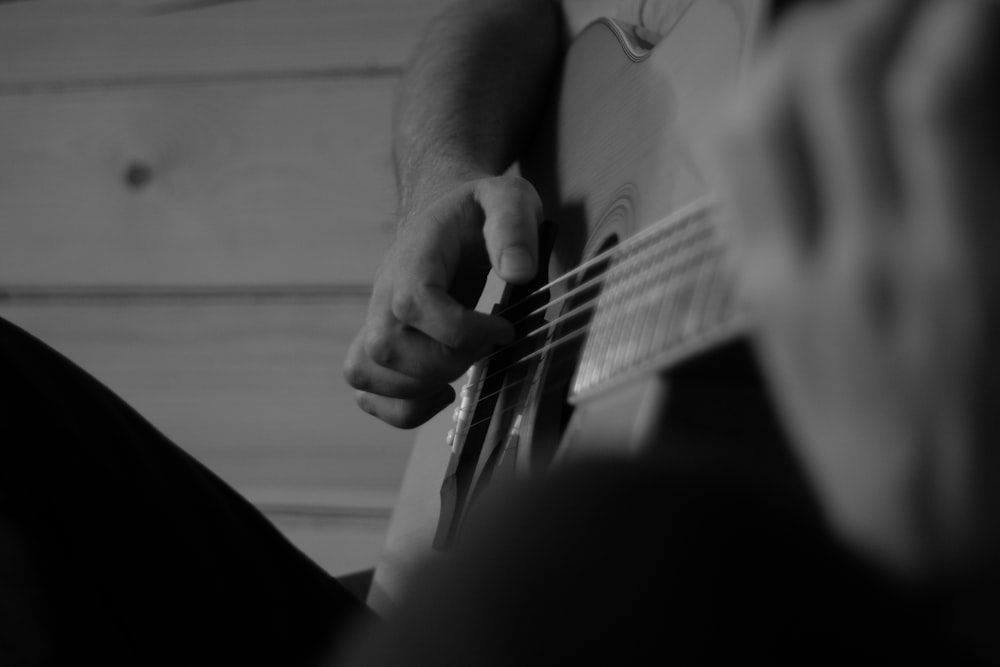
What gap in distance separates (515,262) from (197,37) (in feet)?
2.82

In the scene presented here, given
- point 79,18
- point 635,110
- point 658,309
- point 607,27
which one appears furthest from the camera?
point 79,18

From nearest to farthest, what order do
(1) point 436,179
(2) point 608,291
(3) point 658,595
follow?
(3) point 658,595 < (2) point 608,291 < (1) point 436,179

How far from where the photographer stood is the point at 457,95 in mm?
868

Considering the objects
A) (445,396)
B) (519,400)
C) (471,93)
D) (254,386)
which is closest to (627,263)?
(519,400)

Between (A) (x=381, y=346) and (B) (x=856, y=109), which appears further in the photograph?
(A) (x=381, y=346)

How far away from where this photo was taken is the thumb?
0.61 m

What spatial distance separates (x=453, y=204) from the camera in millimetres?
671

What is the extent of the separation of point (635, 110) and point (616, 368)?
0.86 feet

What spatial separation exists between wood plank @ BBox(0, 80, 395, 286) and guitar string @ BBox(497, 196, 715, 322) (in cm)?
56

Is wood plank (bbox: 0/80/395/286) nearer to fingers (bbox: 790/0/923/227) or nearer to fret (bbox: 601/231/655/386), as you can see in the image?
fret (bbox: 601/231/655/386)

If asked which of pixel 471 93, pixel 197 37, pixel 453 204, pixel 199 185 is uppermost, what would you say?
pixel 197 37

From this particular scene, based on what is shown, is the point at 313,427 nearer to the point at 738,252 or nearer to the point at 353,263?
the point at 353,263

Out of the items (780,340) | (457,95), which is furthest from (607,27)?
(780,340)

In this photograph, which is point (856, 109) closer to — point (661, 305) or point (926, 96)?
point (926, 96)
